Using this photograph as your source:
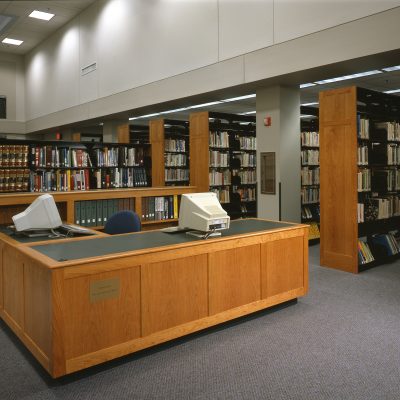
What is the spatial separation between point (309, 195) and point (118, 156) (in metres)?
3.59

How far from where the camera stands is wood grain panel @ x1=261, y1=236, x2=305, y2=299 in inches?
150

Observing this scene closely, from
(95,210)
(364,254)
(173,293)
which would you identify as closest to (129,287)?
(173,293)

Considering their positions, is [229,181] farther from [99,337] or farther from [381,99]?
[99,337]

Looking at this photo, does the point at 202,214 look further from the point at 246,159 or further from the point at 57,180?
the point at 246,159

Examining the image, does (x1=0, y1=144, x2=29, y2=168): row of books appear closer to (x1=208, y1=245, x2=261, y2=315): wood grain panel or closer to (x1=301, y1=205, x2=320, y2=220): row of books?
(x1=208, y1=245, x2=261, y2=315): wood grain panel

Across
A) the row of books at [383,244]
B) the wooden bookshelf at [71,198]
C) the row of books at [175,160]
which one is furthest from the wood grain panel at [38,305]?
the row of books at [175,160]

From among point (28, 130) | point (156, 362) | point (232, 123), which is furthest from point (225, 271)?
point (28, 130)

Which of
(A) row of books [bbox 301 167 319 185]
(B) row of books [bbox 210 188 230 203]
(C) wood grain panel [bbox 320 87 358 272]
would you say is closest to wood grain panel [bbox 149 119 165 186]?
(B) row of books [bbox 210 188 230 203]

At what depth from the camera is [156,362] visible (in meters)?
2.96

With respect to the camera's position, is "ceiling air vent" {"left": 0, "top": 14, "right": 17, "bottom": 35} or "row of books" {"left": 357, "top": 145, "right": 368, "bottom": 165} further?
"ceiling air vent" {"left": 0, "top": 14, "right": 17, "bottom": 35}

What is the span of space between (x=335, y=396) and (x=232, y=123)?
623 cm

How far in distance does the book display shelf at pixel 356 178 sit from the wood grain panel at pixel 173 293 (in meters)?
2.87

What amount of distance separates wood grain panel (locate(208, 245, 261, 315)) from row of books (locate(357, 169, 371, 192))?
255 centimetres

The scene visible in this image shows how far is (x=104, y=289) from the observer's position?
281cm
